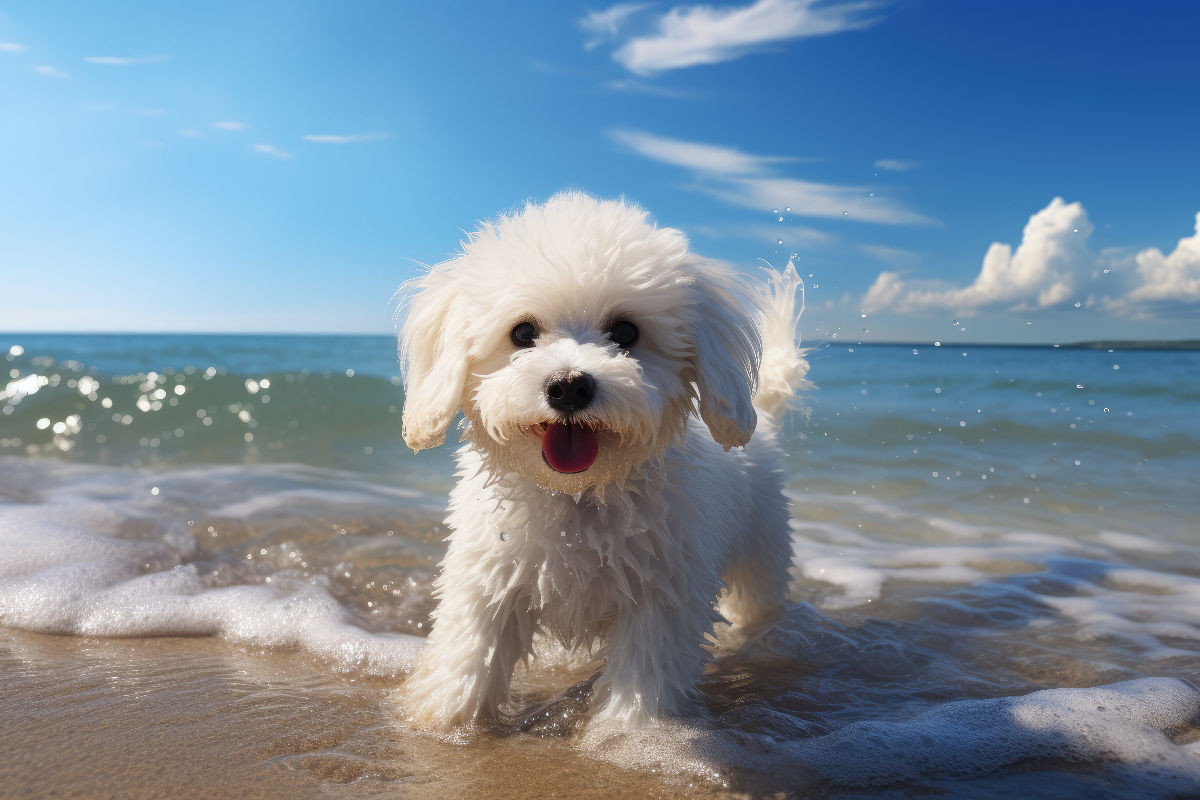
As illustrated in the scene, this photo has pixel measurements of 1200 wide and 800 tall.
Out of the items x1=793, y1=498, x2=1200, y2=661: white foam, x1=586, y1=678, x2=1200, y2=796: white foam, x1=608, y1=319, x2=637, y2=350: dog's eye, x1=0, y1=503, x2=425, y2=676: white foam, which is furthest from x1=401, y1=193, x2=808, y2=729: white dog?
x1=793, y1=498, x2=1200, y2=661: white foam

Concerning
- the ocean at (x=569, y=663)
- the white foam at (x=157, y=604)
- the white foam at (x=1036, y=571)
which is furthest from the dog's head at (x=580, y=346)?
the white foam at (x=1036, y=571)

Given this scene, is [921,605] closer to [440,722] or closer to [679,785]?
[679,785]

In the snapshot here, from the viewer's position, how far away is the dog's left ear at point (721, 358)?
284 cm

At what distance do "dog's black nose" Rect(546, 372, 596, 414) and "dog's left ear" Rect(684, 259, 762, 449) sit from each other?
0.53 meters

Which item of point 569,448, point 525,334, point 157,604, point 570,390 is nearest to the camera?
point 570,390

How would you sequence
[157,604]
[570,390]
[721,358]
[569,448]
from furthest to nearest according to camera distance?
[157,604] → [721,358] → [569,448] → [570,390]

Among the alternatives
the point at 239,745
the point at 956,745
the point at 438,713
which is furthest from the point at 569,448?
the point at 956,745

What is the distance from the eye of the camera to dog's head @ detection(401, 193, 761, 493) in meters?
2.52

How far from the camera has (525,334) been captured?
109 inches

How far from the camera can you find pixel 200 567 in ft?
16.9

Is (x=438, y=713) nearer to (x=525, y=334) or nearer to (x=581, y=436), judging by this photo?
(x=581, y=436)

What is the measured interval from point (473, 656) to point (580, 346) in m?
1.27

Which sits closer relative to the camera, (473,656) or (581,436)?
(581,436)

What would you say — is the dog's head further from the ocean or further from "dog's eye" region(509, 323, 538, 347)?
the ocean
